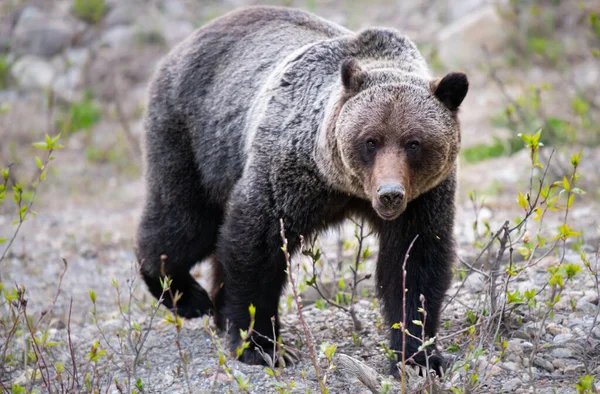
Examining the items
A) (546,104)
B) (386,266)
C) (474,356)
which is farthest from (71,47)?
(474,356)

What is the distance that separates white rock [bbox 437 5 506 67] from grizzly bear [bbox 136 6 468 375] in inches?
318

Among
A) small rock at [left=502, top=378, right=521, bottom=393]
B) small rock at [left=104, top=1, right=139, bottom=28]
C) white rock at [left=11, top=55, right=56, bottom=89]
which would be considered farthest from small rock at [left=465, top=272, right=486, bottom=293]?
small rock at [left=104, top=1, right=139, bottom=28]

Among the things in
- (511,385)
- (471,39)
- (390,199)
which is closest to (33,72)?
(471,39)

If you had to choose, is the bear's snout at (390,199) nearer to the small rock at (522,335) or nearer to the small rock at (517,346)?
the small rock at (517,346)

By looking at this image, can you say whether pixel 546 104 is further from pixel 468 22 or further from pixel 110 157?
pixel 110 157

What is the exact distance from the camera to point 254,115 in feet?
18.5

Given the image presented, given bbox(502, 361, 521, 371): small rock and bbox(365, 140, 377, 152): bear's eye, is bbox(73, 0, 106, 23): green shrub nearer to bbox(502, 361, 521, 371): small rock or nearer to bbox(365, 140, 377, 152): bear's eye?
bbox(365, 140, 377, 152): bear's eye

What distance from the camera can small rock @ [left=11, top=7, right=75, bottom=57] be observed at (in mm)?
15250

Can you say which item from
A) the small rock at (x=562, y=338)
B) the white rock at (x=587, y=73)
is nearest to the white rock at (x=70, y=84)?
the white rock at (x=587, y=73)

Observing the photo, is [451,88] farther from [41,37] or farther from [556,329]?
[41,37]

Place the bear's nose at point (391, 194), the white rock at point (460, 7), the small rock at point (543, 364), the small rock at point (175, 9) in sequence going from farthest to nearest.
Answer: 1. the small rock at point (175, 9)
2. the white rock at point (460, 7)
3. the small rock at point (543, 364)
4. the bear's nose at point (391, 194)

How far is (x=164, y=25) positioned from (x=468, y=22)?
20.3ft

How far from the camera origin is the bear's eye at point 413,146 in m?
4.50

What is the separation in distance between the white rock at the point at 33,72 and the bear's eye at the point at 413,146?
1158 cm
